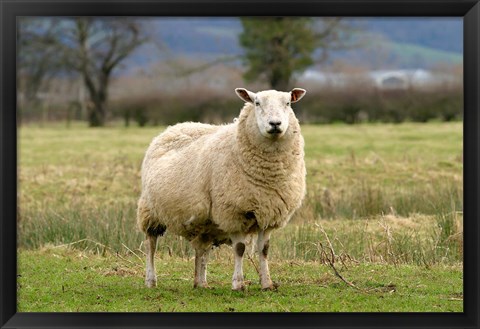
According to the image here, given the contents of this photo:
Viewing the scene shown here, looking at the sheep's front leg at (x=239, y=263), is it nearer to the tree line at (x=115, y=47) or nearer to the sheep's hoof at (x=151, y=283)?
the sheep's hoof at (x=151, y=283)

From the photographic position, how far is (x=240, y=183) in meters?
9.02

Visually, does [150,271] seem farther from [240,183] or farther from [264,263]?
[240,183]

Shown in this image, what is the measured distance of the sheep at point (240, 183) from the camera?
8977 millimetres

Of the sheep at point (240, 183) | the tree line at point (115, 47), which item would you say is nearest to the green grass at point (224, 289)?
the sheep at point (240, 183)

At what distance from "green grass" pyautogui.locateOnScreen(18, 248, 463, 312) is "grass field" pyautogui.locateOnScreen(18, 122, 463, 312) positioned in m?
0.01

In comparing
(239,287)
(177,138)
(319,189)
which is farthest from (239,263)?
(319,189)

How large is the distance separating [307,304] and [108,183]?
9.44 m

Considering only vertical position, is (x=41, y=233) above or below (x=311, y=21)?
below

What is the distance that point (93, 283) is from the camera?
32.9 ft

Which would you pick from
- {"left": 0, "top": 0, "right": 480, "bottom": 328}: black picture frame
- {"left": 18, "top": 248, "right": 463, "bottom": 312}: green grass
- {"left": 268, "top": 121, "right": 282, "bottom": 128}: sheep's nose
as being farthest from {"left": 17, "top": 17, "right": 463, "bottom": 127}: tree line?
{"left": 0, "top": 0, "right": 480, "bottom": 328}: black picture frame

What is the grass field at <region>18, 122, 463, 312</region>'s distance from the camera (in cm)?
902
